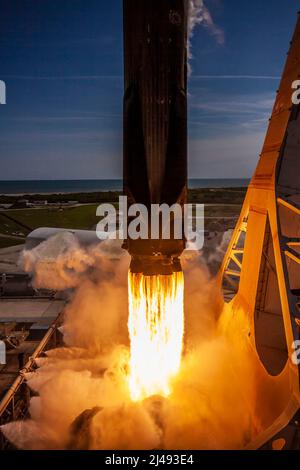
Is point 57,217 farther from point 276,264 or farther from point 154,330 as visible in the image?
point 276,264

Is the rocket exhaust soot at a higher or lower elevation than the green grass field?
lower

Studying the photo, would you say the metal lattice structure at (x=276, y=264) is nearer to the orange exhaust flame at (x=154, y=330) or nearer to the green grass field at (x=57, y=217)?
the orange exhaust flame at (x=154, y=330)

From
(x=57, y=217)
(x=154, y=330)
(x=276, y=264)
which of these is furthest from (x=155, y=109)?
(x=57, y=217)

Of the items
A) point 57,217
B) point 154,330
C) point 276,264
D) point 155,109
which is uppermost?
point 57,217

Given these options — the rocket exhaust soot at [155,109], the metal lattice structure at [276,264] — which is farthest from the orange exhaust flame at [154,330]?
the metal lattice structure at [276,264]

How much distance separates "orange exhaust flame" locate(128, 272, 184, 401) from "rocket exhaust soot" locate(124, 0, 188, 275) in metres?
0.97

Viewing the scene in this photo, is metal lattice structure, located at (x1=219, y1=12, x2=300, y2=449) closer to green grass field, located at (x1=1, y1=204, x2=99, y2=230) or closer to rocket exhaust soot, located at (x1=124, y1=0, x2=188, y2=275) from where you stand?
rocket exhaust soot, located at (x1=124, y1=0, x2=188, y2=275)

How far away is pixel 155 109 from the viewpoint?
10.2m

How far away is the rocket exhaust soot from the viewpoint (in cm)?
1001

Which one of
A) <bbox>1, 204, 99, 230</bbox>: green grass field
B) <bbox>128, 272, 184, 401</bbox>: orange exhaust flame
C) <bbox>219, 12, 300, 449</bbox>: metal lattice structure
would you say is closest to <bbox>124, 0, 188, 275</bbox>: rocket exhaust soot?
<bbox>128, 272, 184, 401</bbox>: orange exhaust flame

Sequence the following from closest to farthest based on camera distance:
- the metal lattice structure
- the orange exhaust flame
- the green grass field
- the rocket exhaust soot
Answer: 1. the metal lattice structure
2. the rocket exhaust soot
3. the orange exhaust flame
4. the green grass field

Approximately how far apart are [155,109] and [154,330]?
19.5 feet

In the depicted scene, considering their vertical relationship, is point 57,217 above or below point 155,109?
above
